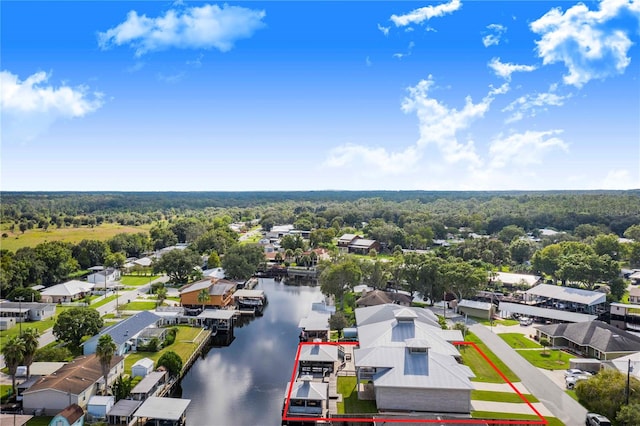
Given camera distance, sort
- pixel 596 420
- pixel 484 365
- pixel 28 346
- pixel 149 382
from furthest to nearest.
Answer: pixel 484 365 → pixel 149 382 → pixel 28 346 → pixel 596 420

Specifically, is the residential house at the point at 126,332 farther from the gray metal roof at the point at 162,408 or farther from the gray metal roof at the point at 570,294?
the gray metal roof at the point at 570,294

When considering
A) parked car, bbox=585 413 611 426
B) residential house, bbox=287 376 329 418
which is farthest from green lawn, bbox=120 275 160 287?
parked car, bbox=585 413 611 426

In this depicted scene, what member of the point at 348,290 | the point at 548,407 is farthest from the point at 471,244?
the point at 548,407

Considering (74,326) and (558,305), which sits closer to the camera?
(74,326)

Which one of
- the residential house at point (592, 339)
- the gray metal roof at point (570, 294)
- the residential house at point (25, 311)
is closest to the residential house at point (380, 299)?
the residential house at point (592, 339)

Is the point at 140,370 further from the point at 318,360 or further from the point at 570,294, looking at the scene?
the point at 570,294

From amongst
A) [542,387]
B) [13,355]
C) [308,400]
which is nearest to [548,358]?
[542,387]

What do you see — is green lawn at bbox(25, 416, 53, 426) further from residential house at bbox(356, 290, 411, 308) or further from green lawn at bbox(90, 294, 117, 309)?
residential house at bbox(356, 290, 411, 308)
